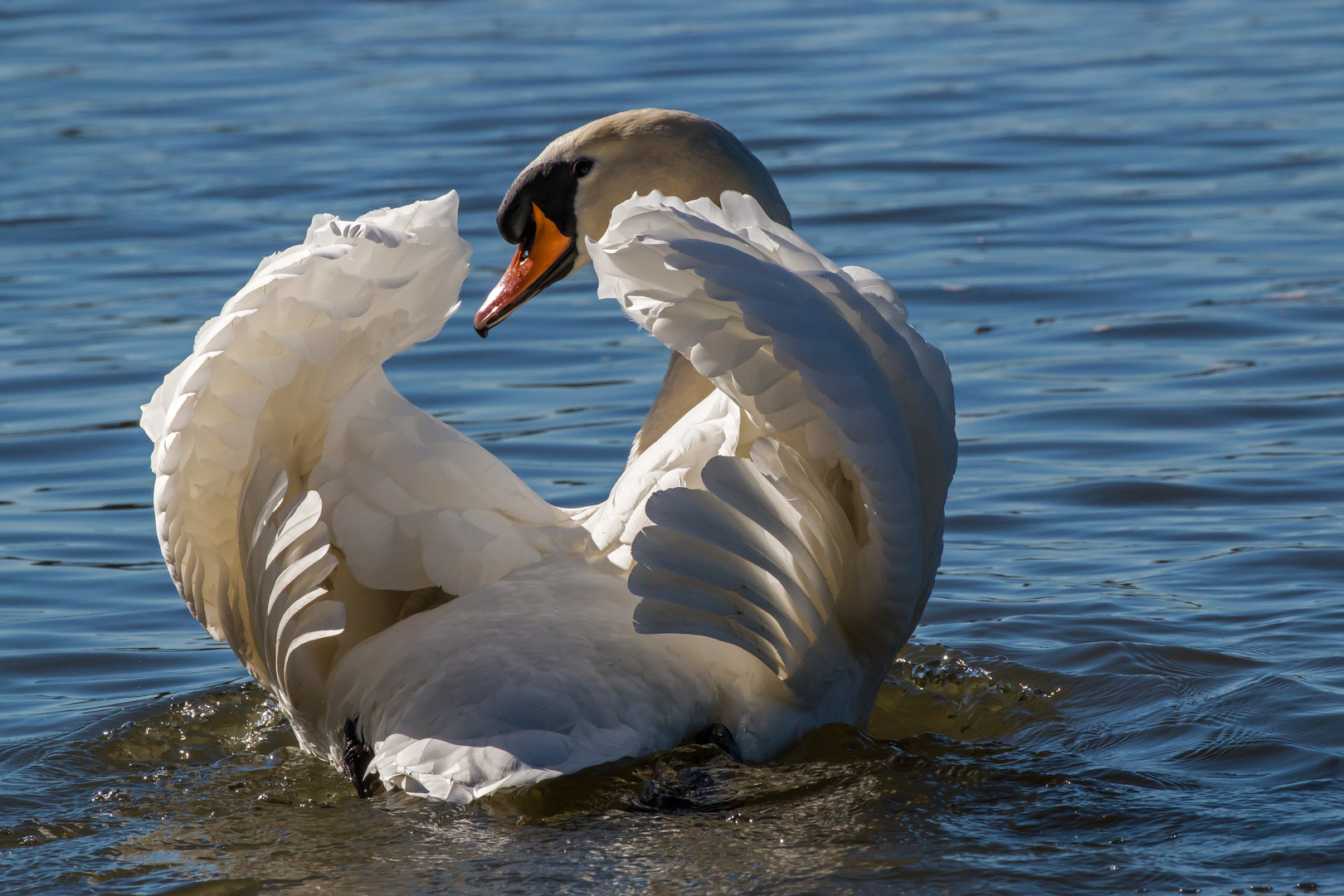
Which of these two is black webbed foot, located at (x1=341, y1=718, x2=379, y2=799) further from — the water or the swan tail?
the swan tail

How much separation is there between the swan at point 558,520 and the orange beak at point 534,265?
961 millimetres

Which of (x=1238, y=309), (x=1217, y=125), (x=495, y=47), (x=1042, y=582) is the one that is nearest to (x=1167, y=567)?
(x=1042, y=582)

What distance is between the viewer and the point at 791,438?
3.62 meters

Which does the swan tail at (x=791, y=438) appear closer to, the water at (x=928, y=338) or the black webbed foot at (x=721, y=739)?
the black webbed foot at (x=721, y=739)

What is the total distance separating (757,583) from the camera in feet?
12.0

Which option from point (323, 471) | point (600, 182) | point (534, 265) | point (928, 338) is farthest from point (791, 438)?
point (928, 338)

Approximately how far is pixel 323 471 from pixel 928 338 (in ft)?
14.6

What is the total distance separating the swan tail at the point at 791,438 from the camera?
339 centimetres

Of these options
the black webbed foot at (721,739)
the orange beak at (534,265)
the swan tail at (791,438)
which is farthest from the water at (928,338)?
the orange beak at (534,265)

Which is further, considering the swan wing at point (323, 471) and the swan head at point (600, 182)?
the swan head at point (600, 182)

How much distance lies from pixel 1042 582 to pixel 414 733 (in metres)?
2.62

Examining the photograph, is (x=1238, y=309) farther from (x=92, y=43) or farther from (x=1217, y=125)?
(x=92, y=43)

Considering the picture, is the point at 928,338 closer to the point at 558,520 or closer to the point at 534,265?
the point at 534,265

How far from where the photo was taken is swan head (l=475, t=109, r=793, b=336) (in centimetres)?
489
